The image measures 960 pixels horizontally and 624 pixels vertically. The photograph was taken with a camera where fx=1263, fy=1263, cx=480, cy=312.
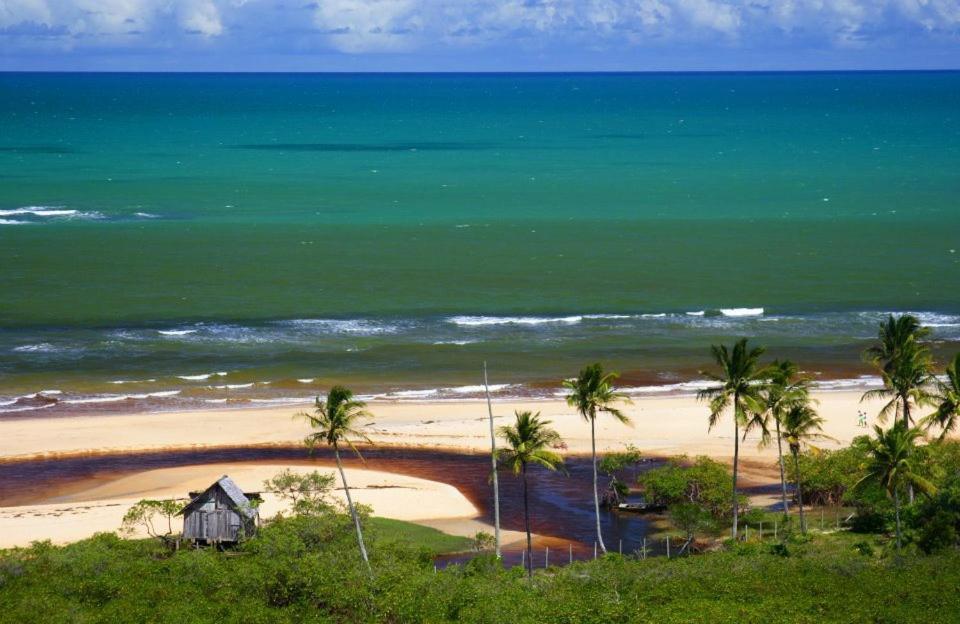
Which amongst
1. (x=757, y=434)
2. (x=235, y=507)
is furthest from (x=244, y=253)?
(x=235, y=507)

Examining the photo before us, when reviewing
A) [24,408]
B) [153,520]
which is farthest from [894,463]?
[24,408]

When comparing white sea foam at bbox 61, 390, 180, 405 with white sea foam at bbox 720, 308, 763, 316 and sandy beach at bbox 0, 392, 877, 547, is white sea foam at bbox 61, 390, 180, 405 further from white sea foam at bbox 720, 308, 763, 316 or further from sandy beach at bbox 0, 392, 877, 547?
white sea foam at bbox 720, 308, 763, 316

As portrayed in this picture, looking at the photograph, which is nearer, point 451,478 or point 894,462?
point 894,462

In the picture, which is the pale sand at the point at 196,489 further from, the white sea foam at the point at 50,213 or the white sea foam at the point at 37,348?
Answer: the white sea foam at the point at 50,213

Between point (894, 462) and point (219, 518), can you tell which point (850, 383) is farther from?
point (219, 518)

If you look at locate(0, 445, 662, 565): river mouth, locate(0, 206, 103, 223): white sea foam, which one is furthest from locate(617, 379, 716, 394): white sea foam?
locate(0, 206, 103, 223): white sea foam
